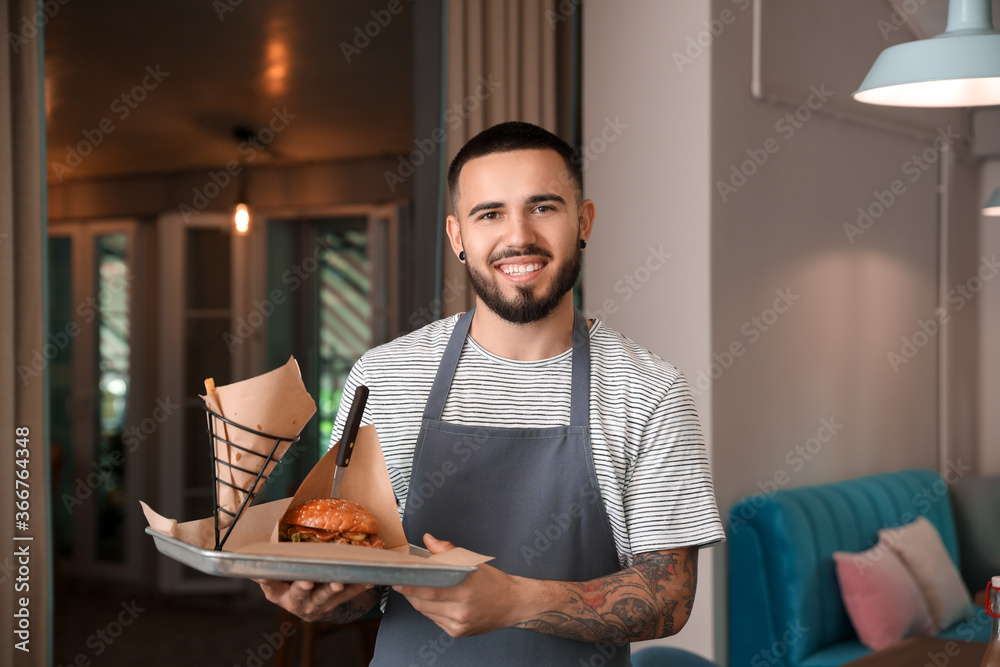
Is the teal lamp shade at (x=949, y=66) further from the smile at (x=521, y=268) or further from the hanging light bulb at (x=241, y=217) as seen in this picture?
the hanging light bulb at (x=241, y=217)

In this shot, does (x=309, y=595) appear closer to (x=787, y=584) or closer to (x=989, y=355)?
(x=787, y=584)

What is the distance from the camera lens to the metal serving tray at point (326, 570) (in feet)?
3.23

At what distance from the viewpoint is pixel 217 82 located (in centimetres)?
474

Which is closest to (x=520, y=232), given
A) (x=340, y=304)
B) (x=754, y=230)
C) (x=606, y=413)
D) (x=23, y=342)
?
(x=606, y=413)

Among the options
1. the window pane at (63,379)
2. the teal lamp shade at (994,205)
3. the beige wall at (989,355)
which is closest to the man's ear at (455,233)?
the teal lamp shade at (994,205)

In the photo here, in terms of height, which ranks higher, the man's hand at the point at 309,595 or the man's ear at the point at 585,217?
the man's ear at the point at 585,217

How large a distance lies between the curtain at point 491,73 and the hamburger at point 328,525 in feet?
5.12

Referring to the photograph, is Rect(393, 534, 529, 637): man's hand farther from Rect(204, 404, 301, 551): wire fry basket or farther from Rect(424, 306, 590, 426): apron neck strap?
Rect(424, 306, 590, 426): apron neck strap

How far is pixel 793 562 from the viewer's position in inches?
115

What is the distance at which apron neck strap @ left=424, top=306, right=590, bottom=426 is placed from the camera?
137 cm

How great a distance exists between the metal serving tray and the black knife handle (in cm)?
24

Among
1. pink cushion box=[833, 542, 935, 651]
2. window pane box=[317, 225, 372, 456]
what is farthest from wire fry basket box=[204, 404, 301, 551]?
window pane box=[317, 225, 372, 456]

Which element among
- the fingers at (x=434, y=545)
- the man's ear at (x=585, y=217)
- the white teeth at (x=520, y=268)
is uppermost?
the man's ear at (x=585, y=217)

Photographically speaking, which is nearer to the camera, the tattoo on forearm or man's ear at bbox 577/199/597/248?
the tattoo on forearm
